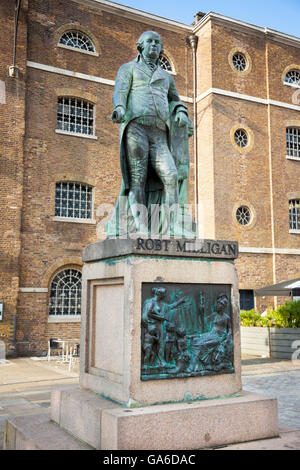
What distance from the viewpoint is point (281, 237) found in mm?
19406

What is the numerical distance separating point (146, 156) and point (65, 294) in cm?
1157

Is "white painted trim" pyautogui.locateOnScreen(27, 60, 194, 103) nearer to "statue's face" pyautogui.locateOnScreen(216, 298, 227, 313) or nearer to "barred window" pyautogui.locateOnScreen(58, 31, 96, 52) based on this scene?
"barred window" pyautogui.locateOnScreen(58, 31, 96, 52)

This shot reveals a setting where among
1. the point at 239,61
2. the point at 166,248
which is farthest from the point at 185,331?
the point at 239,61

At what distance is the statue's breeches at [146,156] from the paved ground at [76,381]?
263 centimetres

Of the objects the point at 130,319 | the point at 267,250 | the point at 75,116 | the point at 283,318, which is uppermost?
the point at 75,116

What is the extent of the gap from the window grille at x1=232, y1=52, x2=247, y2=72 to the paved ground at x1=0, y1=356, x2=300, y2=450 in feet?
41.9

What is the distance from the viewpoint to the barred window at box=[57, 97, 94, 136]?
16594 millimetres

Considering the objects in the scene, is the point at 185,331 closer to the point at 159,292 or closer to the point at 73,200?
the point at 159,292

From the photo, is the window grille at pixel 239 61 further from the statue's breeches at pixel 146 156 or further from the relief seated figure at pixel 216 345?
the relief seated figure at pixel 216 345

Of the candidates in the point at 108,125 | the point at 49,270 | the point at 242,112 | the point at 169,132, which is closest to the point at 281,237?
the point at 242,112

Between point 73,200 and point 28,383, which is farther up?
point 73,200

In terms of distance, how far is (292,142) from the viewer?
68.3ft

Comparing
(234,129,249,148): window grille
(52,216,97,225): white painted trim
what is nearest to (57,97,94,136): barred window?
(52,216,97,225): white painted trim

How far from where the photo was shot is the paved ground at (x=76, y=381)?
4531 millimetres
